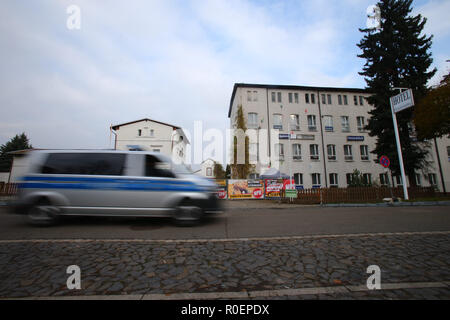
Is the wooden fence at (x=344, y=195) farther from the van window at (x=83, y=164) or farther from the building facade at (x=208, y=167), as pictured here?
the building facade at (x=208, y=167)

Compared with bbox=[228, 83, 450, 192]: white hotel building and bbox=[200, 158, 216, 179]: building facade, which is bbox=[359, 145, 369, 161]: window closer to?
bbox=[228, 83, 450, 192]: white hotel building

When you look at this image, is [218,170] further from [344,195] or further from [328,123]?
[344,195]

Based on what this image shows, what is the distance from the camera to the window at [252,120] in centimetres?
2631

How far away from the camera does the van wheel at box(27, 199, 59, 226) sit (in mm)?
4910

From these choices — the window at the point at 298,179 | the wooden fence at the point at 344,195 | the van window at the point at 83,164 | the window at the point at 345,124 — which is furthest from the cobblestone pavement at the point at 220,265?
the window at the point at 345,124

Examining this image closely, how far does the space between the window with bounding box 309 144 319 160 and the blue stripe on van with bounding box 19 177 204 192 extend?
82.0 ft

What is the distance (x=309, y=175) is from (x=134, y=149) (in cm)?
2441

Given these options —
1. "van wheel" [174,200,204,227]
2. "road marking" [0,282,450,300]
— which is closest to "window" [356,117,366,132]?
"van wheel" [174,200,204,227]

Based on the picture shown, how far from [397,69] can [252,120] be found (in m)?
15.6

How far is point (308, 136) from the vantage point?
2642 centimetres

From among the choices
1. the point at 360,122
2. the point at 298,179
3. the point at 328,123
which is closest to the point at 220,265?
the point at 298,179

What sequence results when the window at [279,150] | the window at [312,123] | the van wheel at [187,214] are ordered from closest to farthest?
1. the van wheel at [187,214]
2. the window at [279,150]
3. the window at [312,123]

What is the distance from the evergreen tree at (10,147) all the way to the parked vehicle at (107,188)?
50.9 meters
